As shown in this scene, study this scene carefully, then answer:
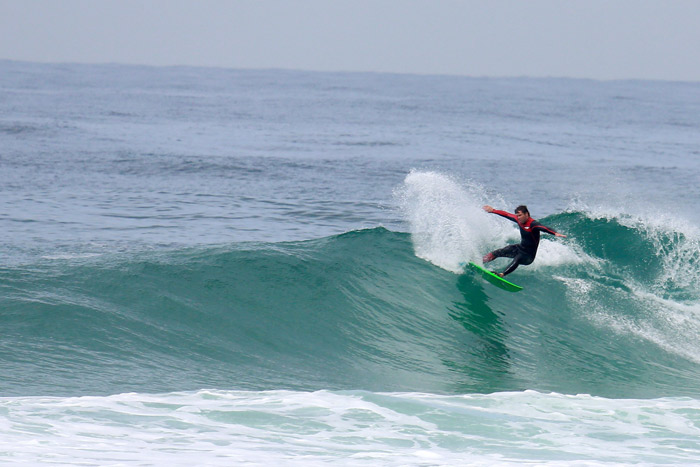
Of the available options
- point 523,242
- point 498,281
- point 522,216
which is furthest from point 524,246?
point 498,281

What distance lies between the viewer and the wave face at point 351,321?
9781mm

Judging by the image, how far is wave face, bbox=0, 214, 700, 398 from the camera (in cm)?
978

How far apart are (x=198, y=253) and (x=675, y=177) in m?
23.3

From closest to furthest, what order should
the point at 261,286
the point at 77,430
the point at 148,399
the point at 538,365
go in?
the point at 77,430, the point at 148,399, the point at 538,365, the point at 261,286

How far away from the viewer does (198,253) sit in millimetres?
13633

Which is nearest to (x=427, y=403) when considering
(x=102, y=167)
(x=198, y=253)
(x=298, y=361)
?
(x=298, y=361)

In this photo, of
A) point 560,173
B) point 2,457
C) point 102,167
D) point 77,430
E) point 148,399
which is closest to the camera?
point 2,457

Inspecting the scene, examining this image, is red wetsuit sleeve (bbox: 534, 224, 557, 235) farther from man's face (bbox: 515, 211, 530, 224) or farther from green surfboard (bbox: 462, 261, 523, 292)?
green surfboard (bbox: 462, 261, 523, 292)

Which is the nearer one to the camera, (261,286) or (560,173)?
(261,286)

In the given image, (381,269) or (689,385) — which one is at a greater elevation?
(381,269)

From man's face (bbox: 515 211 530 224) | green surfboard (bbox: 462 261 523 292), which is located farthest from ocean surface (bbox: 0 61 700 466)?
man's face (bbox: 515 211 530 224)

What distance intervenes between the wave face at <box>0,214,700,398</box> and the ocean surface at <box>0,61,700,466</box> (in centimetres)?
4

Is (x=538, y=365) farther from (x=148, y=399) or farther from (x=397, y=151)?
(x=397, y=151)

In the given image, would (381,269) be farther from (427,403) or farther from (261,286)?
(427,403)
